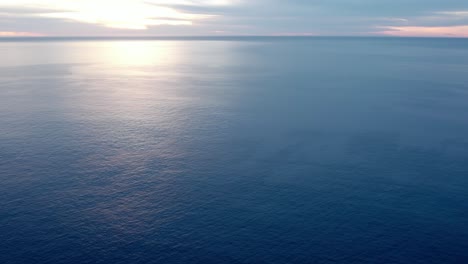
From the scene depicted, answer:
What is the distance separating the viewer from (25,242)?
3920 inches

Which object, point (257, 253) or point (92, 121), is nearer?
point (257, 253)

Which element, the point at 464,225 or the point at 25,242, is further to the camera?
the point at 464,225

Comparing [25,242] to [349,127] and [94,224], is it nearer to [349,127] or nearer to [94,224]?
[94,224]

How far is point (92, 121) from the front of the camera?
200 m

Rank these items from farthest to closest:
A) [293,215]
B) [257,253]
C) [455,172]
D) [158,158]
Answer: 1. [158,158]
2. [455,172]
3. [293,215]
4. [257,253]

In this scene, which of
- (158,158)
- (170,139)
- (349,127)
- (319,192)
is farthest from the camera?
(349,127)

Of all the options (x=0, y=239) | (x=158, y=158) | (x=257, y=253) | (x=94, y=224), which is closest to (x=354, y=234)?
(x=257, y=253)

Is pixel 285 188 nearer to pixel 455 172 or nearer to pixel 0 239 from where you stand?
pixel 455 172

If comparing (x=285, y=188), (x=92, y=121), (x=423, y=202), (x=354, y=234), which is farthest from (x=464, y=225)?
(x=92, y=121)

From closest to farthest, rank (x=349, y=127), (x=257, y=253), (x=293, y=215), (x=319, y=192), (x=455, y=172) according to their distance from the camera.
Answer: (x=257, y=253), (x=293, y=215), (x=319, y=192), (x=455, y=172), (x=349, y=127)

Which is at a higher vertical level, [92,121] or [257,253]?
[92,121]

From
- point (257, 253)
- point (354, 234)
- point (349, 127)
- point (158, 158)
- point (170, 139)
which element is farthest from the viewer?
point (349, 127)

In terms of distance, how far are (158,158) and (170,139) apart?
2233 centimetres

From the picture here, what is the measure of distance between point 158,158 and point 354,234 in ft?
246
